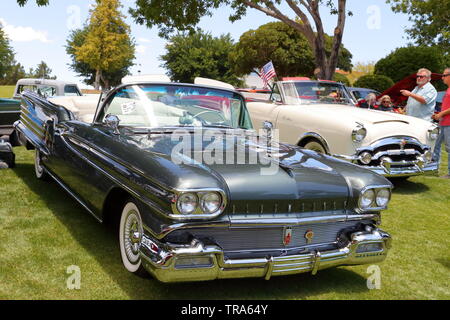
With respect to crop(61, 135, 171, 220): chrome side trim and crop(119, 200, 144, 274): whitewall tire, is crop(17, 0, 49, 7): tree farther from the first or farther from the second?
crop(119, 200, 144, 274): whitewall tire

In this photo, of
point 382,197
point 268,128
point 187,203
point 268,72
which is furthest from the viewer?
point 268,72

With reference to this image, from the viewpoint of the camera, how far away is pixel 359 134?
6328 millimetres

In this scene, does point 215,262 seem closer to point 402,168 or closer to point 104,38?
point 402,168

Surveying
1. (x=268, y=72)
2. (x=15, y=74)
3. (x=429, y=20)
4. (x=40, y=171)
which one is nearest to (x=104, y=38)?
(x=429, y=20)

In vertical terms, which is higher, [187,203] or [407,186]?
[187,203]

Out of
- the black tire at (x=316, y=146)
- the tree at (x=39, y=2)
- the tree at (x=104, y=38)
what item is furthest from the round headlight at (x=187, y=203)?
the tree at (x=104, y=38)

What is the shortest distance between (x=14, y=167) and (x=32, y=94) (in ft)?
4.06

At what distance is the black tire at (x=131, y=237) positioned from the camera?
310cm

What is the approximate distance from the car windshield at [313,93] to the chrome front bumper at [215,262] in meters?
4.86

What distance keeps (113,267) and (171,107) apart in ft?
4.68

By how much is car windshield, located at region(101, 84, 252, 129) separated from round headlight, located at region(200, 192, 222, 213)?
138 centimetres

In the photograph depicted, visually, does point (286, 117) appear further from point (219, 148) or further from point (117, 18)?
point (117, 18)
